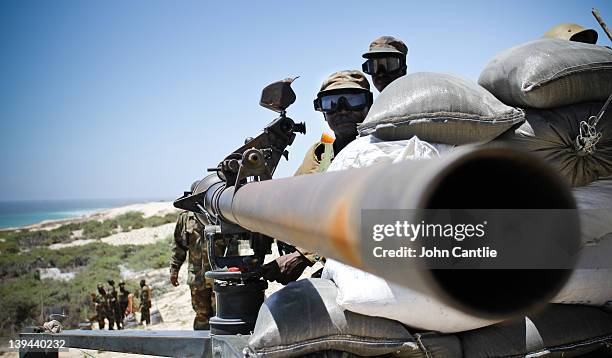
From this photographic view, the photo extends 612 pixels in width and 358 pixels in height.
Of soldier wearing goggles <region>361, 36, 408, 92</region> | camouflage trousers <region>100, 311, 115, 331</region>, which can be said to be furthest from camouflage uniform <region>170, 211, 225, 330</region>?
soldier wearing goggles <region>361, 36, 408, 92</region>

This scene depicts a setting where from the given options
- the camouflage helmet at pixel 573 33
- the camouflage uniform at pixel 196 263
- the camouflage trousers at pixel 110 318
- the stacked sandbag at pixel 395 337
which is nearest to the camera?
the stacked sandbag at pixel 395 337

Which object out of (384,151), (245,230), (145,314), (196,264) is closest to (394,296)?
(384,151)

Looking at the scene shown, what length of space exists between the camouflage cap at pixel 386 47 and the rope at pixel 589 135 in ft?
6.43

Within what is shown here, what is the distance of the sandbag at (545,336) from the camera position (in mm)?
2047

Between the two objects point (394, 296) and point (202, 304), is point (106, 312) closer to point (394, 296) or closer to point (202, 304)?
point (202, 304)

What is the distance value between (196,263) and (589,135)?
18.7 feet

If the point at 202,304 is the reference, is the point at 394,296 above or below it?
above

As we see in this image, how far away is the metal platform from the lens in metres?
2.85

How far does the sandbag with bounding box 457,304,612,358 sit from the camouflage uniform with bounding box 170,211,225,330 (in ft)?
16.9

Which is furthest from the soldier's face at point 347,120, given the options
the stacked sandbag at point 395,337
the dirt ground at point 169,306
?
the dirt ground at point 169,306

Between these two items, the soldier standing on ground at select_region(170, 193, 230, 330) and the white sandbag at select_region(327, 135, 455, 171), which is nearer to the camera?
the white sandbag at select_region(327, 135, 455, 171)

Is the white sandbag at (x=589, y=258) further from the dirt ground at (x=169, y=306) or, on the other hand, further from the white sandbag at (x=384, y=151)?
the dirt ground at (x=169, y=306)

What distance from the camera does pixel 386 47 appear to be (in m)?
4.14

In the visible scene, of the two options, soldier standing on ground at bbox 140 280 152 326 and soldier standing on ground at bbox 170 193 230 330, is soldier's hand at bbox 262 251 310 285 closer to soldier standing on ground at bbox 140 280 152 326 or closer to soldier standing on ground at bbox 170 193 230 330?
soldier standing on ground at bbox 170 193 230 330
